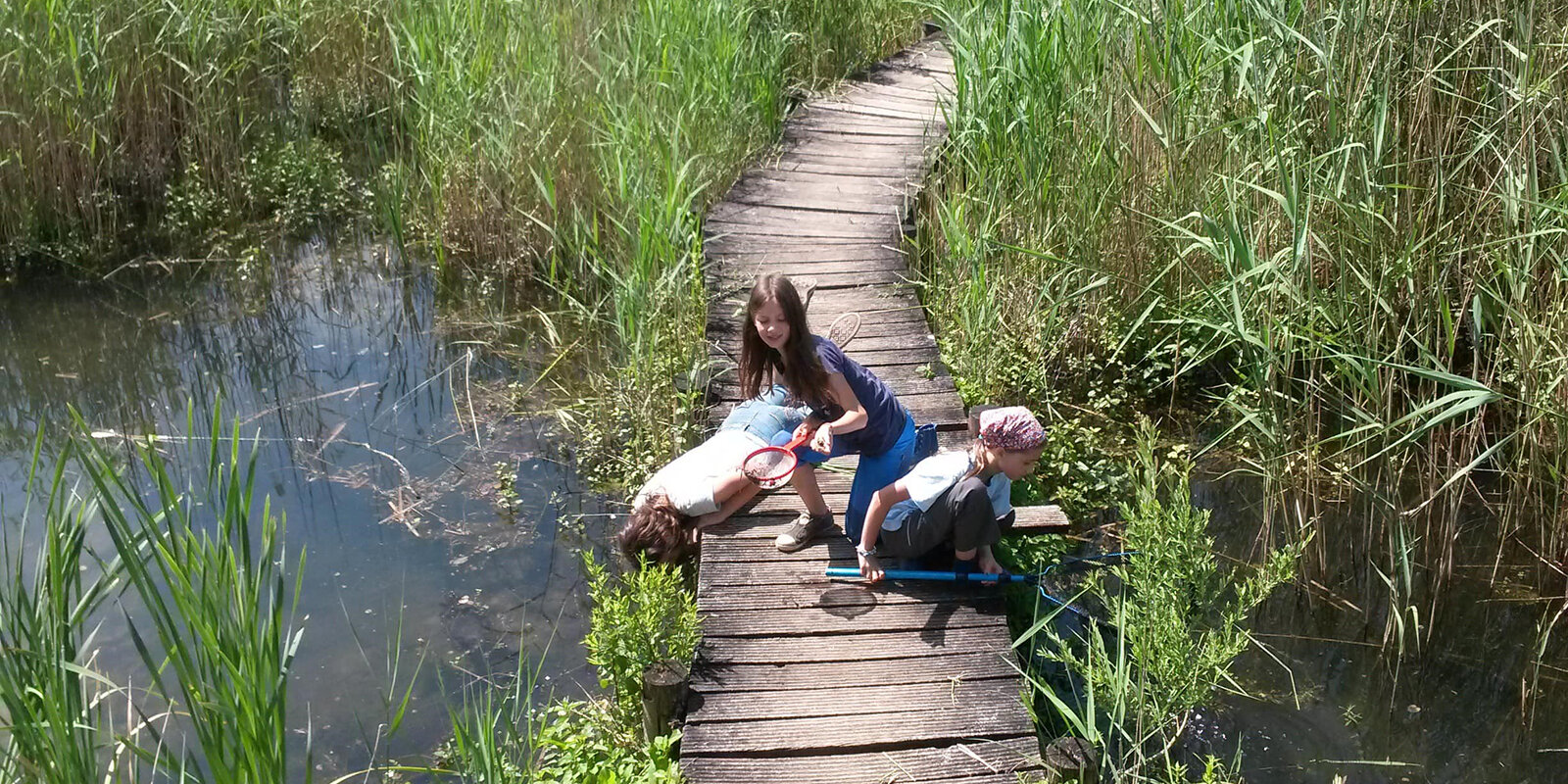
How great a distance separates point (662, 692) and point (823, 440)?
912mm

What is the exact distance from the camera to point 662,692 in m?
3.18

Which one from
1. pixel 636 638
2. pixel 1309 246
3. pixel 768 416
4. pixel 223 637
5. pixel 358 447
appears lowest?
pixel 358 447

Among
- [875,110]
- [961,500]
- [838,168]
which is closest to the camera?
[961,500]

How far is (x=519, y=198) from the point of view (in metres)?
6.36

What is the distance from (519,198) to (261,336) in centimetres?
140

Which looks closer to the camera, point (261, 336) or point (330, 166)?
point (261, 336)

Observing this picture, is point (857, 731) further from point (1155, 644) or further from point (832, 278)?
point (832, 278)

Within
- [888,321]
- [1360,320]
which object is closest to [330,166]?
[888,321]

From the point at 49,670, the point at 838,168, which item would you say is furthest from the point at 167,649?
the point at 838,168

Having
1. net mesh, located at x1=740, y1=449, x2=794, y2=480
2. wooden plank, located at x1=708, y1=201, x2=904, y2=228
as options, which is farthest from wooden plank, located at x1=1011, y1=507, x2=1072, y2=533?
wooden plank, located at x1=708, y1=201, x2=904, y2=228

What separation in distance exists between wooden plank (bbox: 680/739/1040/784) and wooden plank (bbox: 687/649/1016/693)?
261mm

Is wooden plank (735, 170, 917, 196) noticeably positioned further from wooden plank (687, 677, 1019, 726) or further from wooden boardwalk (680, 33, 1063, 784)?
wooden plank (687, 677, 1019, 726)

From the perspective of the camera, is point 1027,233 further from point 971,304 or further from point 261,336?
point 261,336

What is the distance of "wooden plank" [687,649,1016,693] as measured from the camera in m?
3.32
